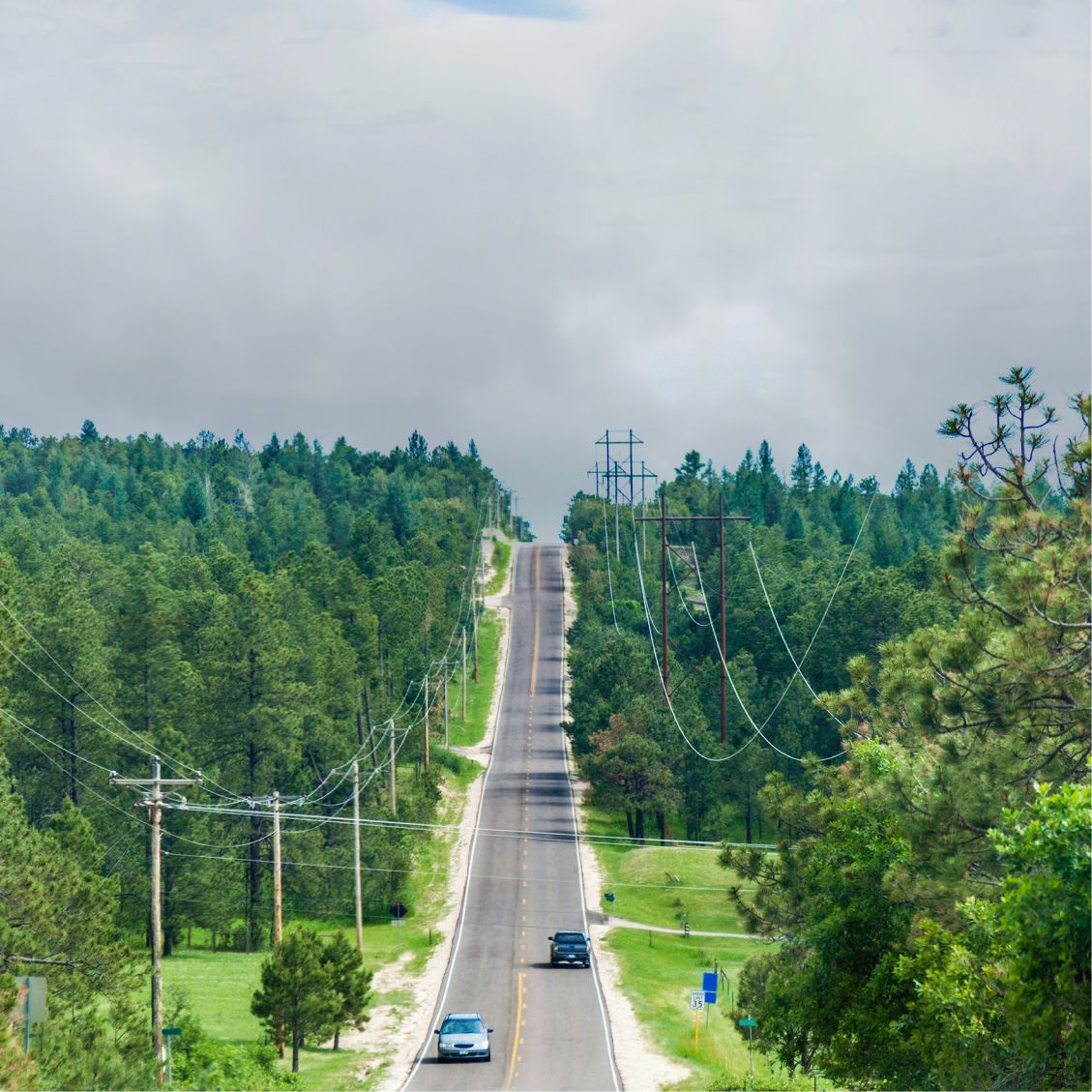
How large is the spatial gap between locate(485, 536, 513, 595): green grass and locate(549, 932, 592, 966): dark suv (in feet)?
354

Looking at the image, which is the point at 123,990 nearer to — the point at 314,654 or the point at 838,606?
the point at 314,654

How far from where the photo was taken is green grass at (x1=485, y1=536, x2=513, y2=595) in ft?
549

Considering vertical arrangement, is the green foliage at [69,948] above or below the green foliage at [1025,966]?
below

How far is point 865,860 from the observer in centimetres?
2338

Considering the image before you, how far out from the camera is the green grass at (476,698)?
106562 millimetres

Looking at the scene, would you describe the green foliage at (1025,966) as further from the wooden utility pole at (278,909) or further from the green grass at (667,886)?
the green grass at (667,886)

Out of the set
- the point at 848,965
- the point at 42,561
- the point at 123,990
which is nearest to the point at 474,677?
the point at 42,561

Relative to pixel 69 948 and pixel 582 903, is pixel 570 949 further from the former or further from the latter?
pixel 69 948

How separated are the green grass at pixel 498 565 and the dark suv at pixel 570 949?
108 metres

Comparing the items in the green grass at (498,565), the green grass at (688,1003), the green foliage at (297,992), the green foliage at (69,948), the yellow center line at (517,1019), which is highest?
the green grass at (498,565)

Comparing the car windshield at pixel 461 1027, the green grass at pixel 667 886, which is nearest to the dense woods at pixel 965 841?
the car windshield at pixel 461 1027

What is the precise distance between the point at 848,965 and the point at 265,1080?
15.9 metres

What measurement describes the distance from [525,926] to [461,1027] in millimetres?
22210

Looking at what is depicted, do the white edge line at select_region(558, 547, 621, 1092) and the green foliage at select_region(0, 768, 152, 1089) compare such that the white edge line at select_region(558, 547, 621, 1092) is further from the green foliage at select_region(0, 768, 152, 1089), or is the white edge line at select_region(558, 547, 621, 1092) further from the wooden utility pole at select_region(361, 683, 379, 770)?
the green foliage at select_region(0, 768, 152, 1089)
